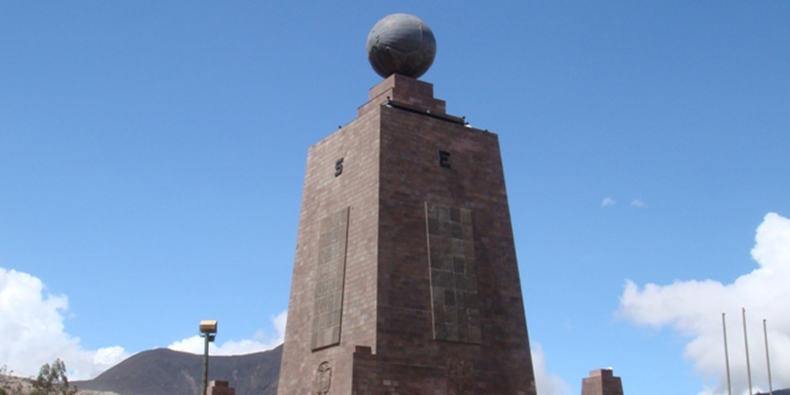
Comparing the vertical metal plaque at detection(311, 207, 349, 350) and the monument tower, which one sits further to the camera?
the vertical metal plaque at detection(311, 207, 349, 350)

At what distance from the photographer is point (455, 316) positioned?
1032 inches

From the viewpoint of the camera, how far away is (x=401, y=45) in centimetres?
2953

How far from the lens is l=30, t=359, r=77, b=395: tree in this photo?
50.2 metres

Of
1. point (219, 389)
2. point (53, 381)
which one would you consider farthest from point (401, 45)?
point (53, 381)

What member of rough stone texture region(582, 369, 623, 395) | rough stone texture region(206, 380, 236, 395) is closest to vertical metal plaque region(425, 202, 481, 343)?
rough stone texture region(582, 369, 623, 395)

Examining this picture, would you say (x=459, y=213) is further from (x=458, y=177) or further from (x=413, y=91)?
(x=413, y=91)

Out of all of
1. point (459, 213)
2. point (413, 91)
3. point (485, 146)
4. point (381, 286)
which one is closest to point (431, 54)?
point (413, 91)

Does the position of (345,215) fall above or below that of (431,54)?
below

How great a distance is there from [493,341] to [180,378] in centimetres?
7517

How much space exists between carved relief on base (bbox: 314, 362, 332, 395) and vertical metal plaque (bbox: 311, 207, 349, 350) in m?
0.64

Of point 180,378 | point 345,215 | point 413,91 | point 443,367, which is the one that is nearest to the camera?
point 443,367

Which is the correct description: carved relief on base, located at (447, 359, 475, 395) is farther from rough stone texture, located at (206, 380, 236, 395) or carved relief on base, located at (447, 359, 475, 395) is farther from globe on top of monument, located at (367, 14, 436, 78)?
globe on top of monument, located at (367, 14, 436, 78)

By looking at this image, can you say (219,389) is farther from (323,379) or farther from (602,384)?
(602,384)

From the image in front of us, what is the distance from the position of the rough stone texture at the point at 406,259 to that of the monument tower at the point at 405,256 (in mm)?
34
